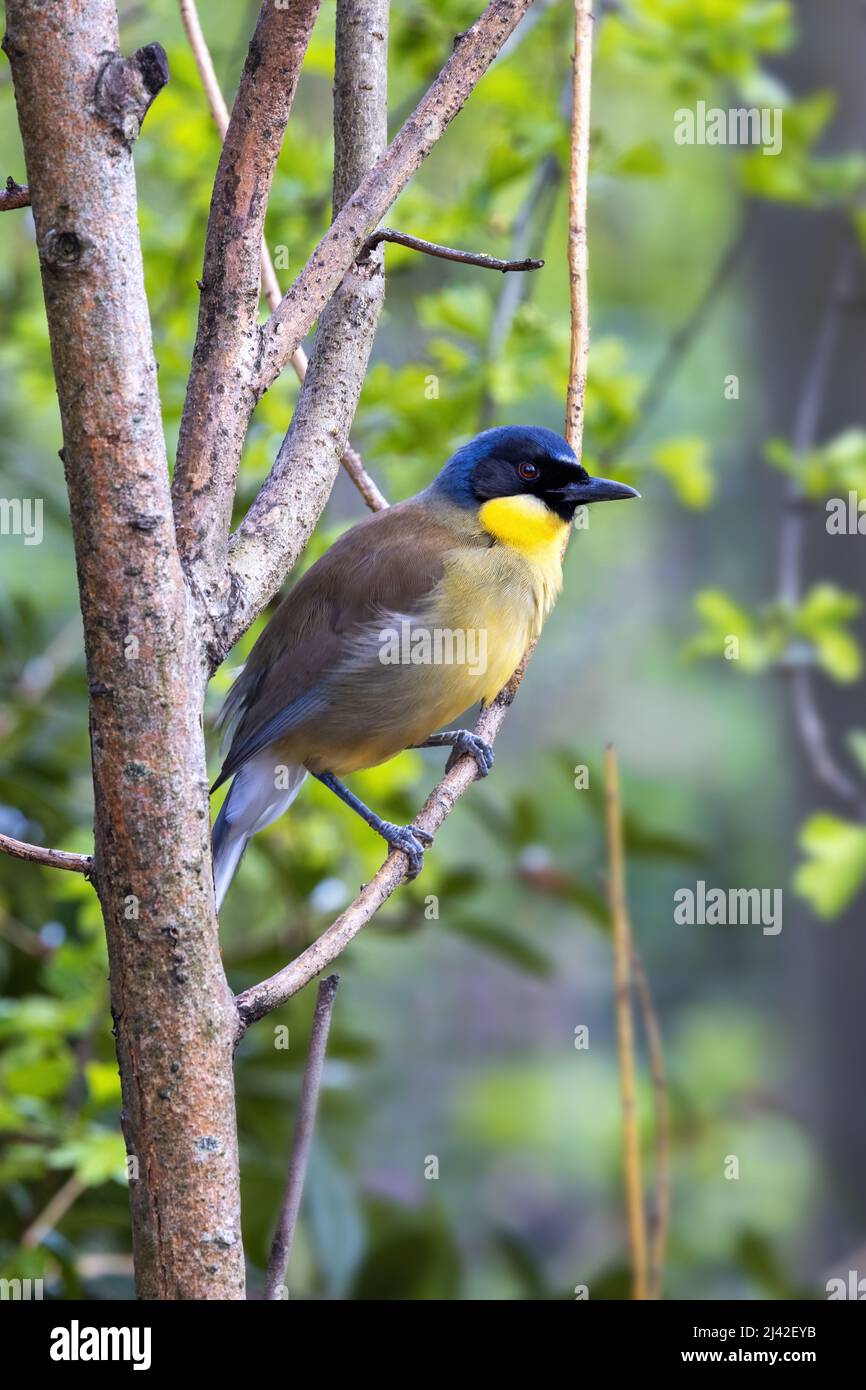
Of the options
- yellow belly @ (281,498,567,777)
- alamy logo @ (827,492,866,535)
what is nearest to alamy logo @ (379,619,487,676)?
yellow belly @ (281,498,567,777)

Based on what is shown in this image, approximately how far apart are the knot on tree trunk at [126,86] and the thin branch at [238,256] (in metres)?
0.18

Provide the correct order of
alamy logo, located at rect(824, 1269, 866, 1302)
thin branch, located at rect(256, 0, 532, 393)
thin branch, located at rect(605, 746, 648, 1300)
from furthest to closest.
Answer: alamy logo, located at rect(824, 1269, 866, 1302)
thin branch, located at rect(605, 746, 648, 1300)
thin branch, located at rect(256, 0, 532, 393)

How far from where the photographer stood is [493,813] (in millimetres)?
2734

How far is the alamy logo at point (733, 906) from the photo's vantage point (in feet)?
14.9

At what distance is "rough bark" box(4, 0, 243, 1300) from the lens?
95 centimetres

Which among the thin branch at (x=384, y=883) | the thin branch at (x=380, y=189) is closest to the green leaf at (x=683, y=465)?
the thin branch at (x=384, y=883)

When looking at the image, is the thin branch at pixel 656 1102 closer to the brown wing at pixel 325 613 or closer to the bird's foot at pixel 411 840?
the bird's foot at pixel 411 840

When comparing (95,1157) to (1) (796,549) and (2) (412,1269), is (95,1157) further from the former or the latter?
(1) (796,549)

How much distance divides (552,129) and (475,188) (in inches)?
6.2

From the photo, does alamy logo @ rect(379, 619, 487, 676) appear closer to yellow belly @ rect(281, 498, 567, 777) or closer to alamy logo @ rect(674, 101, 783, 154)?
yellow belly @ rect(281, 498, 567, 777)

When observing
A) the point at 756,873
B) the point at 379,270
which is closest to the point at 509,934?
the point at 379,270

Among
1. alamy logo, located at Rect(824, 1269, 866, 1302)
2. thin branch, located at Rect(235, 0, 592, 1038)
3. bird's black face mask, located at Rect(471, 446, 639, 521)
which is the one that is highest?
bird's black face mask, located at Rect(471, 446, 639, 521)

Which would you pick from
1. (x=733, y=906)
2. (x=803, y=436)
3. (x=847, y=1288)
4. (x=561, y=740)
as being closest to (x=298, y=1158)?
(x=847, y=1288)

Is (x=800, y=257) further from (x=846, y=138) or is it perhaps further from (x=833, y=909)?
(x=833, y=909)
